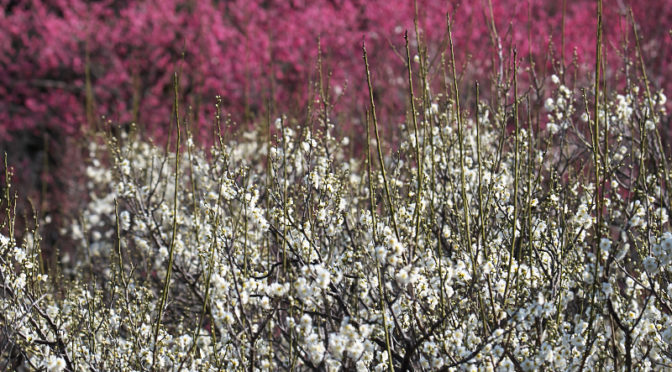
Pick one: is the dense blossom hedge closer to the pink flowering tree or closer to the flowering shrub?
the pink flowering tree

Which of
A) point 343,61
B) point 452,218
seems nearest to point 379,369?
point 452,218

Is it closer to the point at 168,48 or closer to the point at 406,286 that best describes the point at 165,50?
the point at 168,48

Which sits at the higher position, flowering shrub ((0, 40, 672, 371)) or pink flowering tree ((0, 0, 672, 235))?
pink flowering tree ((0, 0, 672, 235))

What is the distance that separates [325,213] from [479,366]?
83cm

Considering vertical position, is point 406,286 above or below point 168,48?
below

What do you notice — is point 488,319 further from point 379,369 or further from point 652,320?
point 652,320

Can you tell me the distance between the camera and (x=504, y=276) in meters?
2.61

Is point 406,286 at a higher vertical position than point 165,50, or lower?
lower

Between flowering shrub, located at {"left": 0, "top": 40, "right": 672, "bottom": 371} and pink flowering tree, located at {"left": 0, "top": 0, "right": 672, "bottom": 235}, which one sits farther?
pink flowering tree, located at {"left": 0, "top": 0, "right": 672, "bottom": 235}

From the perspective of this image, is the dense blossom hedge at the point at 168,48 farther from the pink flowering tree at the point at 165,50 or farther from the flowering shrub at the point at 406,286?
the flowering shrub at the point at 406,286

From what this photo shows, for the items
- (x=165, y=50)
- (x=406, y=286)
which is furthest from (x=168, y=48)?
(x=406, y=286)

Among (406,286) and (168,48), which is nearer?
(406,286)

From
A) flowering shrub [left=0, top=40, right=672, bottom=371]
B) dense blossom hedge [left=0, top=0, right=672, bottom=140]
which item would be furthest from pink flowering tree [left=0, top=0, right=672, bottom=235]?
flowering shrub [left=0, top=40, right=672, bottom=371]

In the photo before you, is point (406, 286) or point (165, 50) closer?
point (406, 286)
